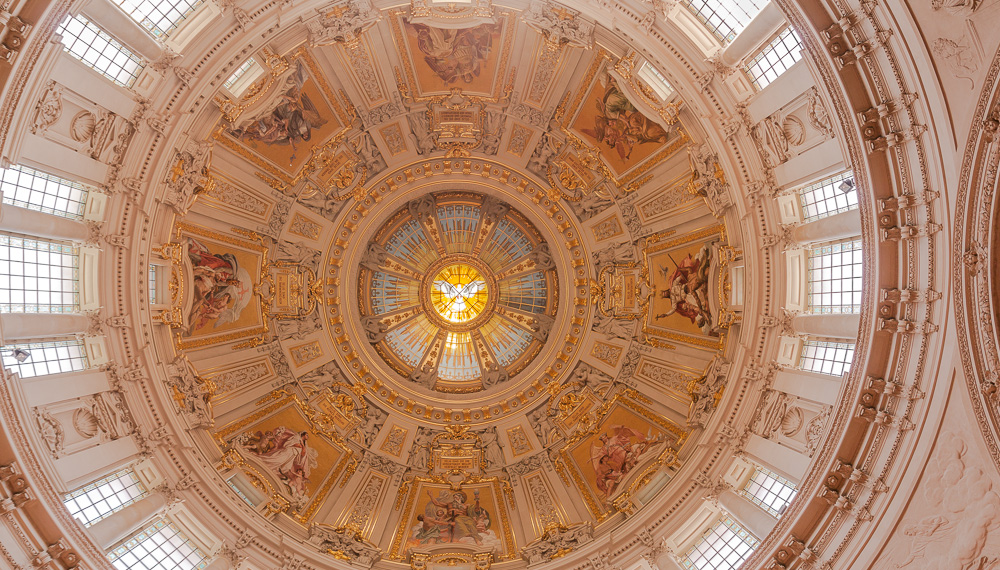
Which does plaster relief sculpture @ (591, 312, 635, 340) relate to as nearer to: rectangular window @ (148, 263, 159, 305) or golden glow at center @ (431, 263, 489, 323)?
golden glow at center @ (431, 263, 489, 323)

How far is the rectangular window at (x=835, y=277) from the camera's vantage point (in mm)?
17453

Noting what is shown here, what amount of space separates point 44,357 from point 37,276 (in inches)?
94.2

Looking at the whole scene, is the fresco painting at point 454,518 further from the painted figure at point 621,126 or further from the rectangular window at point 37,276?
the painted figure at point 621,126

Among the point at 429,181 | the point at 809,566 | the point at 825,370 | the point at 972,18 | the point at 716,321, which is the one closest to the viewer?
the point at 972,18

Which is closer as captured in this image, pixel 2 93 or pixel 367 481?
pixel 2 93

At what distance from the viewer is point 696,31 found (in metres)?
18.5

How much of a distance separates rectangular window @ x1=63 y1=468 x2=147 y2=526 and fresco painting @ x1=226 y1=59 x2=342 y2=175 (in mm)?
12312

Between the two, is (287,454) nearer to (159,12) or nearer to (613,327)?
(613,327)

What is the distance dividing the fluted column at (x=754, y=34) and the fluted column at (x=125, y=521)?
22.9m

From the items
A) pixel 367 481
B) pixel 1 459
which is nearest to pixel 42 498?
pixel 1 459

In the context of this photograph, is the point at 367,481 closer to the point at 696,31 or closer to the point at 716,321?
the point at 716,321

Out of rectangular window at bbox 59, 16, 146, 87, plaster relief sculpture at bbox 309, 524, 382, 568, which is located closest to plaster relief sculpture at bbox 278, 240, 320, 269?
rectangular window at bbox 59, 16, 146, 87

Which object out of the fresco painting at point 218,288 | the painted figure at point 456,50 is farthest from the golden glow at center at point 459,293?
the painted figure at point 456,50

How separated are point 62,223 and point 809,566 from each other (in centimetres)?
2375
